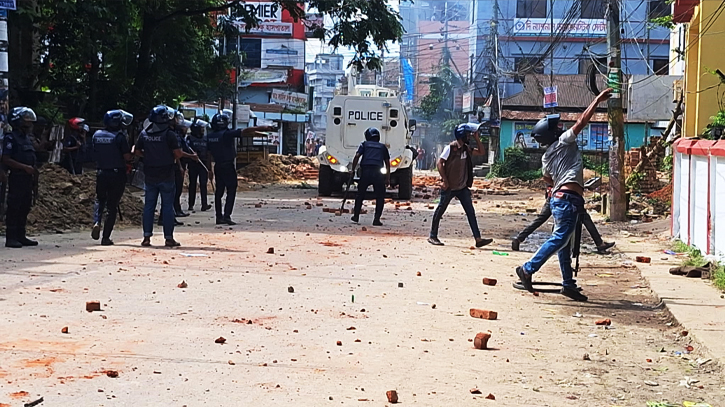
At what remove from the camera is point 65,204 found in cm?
1558

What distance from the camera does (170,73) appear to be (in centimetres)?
2888

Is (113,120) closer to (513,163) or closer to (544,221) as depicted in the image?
(544,221)

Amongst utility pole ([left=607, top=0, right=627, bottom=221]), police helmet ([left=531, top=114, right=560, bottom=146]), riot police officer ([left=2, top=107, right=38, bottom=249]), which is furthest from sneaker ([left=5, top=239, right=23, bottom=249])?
utility pole ([left=607, top=0, right=627, bottom=221])

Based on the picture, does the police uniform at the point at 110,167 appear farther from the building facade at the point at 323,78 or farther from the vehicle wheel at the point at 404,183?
the building facade at the point at 323,78

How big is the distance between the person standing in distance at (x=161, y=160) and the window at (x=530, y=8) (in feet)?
172

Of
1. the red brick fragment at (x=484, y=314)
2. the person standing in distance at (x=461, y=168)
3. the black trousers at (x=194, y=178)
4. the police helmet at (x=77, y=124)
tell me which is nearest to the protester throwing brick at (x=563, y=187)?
the red brick fragment at (x=484, y=314)

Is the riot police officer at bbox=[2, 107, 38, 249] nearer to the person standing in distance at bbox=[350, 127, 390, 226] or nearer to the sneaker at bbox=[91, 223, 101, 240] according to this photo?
the sneaker at bbox=[91, 223, 101, 240]

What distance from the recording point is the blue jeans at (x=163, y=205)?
1279cm

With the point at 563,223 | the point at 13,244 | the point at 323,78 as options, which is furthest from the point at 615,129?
the point at 323,78

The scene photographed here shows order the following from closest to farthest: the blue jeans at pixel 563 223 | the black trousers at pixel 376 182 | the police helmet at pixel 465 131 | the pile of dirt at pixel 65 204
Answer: the blue jeans at pixel 563 223 < the police helmet at pixel 465 131 < the pile of dirt at pixel 65 204 < the black trousers at pixel 376 182

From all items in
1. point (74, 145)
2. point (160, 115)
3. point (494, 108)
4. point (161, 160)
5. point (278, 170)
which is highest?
point (494, 108)

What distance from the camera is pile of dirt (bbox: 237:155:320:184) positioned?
1403 inches

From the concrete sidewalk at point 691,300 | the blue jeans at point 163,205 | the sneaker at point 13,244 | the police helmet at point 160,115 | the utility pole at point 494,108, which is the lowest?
the concrete sidewalk at point 691,300

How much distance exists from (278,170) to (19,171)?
1001 inches
